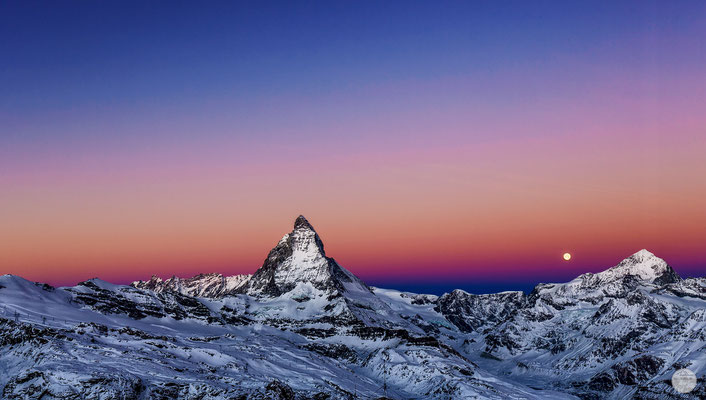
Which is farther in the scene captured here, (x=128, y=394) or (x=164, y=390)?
(x=164, y=390)

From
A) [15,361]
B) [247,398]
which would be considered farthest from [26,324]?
[247,398]

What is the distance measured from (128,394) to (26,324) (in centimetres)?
6797

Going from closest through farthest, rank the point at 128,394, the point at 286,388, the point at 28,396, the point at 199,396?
the point at 28,396
the point at 128,394
the point at 199,396
the point at 286,388

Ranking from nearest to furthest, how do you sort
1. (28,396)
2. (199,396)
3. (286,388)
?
(28,396)
(199,396)
(286,388)

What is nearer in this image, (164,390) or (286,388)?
(164,390)

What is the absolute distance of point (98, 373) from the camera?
530ft

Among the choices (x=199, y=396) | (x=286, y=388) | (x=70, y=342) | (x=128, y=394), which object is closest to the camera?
(x=128, y=394)

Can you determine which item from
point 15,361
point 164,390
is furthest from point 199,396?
point 15,361

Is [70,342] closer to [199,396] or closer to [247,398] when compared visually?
[199,396]

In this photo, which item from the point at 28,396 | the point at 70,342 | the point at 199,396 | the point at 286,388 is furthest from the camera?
the point at 70,342

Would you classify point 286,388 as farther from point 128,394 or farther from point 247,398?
point 128,394

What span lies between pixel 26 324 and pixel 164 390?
220 ft

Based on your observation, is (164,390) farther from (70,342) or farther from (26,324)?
(26,324)

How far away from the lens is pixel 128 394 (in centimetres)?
15488
